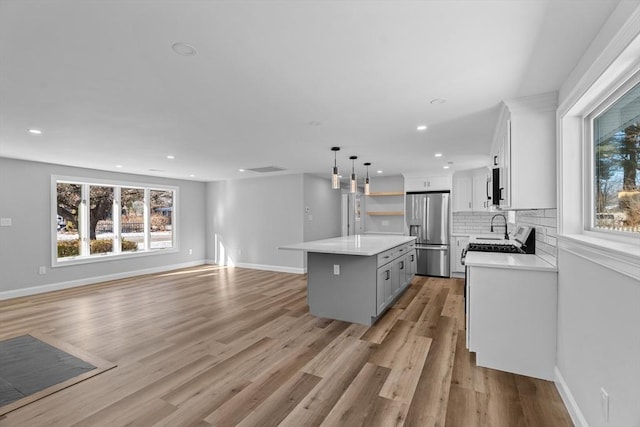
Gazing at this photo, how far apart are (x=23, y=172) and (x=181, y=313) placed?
388 centimetres

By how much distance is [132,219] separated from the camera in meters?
6.91

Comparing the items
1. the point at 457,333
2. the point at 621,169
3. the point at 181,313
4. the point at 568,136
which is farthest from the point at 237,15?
the point at 181,313

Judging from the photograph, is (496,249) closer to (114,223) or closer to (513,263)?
(513,263)

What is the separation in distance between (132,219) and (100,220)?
67 cm

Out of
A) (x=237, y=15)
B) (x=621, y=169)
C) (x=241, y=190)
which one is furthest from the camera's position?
(x=241, y=190)

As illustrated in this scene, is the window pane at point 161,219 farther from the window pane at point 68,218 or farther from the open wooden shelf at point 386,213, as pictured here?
the open wooden shelf at point 386,213

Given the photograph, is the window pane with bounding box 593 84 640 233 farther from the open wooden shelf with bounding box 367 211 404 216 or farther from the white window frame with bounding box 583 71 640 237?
the open wooden shelf with bounding box 367 211 404 216

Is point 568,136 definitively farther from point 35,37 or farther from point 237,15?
point 35,37

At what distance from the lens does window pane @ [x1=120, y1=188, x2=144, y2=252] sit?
670cm

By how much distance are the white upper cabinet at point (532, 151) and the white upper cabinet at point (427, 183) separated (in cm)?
405

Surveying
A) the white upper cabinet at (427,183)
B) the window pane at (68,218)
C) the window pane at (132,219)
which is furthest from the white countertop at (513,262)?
the window pane at (132,219)

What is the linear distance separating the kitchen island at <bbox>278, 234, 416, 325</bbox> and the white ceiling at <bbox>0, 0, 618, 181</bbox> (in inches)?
55.0

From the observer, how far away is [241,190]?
304 inches

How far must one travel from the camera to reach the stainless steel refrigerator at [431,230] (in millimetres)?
6355
